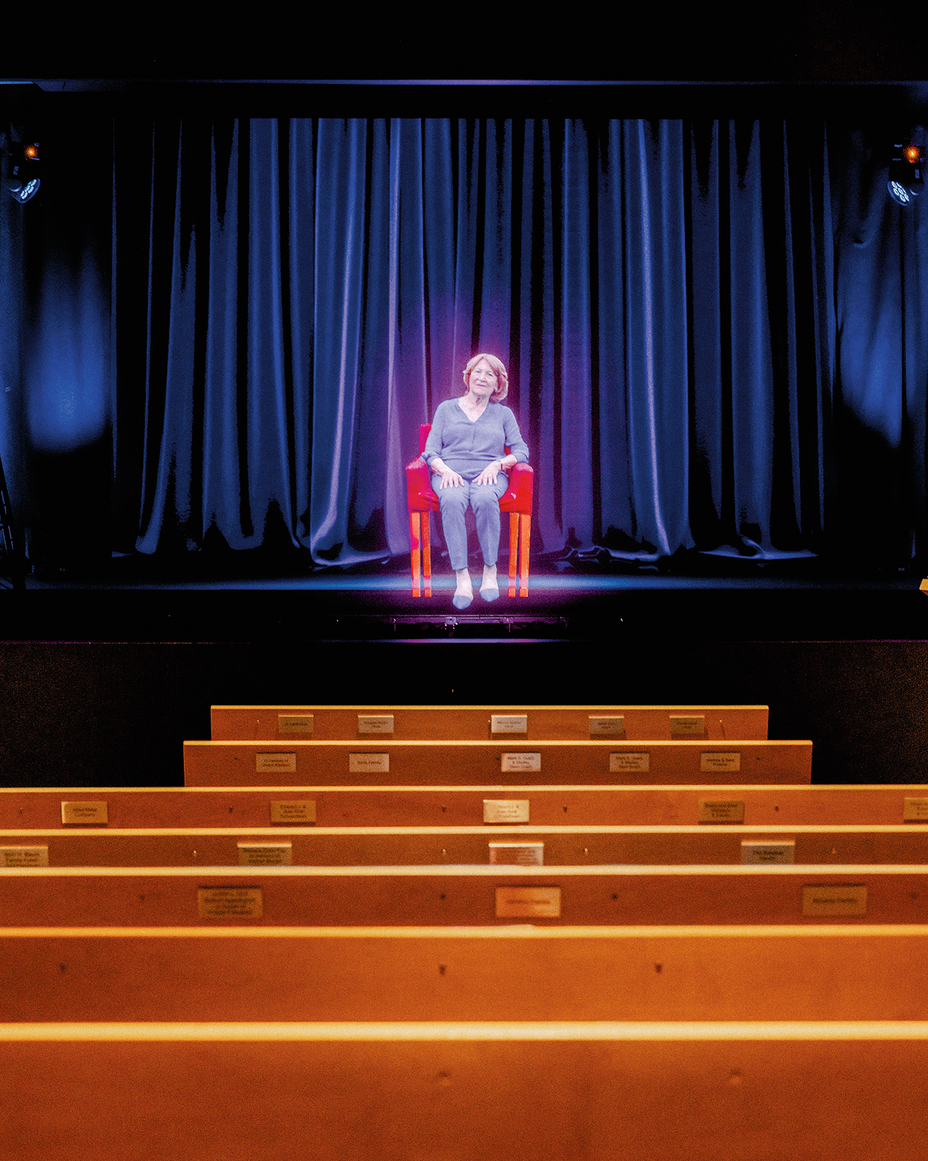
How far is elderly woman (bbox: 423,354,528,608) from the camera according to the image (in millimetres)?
3844

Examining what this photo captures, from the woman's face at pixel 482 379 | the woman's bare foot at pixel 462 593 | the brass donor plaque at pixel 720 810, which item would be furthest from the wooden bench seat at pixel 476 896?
the woman's face at pixel 482 379

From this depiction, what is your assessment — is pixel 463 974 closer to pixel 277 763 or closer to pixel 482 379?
pixel 277 763

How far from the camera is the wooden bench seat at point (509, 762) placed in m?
1.95

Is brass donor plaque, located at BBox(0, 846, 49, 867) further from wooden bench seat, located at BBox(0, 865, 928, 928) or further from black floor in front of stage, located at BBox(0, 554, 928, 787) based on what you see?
black floor in front of stage, located at BBox(0, 554, 928, 787)

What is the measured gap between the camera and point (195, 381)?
17.9 feet

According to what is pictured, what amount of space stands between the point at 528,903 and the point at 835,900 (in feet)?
1.33

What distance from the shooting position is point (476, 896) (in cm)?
110

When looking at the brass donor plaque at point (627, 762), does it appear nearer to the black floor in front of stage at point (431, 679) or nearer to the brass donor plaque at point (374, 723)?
the brass donor plaque at point (374, 723)

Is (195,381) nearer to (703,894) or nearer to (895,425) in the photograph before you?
(895,425)

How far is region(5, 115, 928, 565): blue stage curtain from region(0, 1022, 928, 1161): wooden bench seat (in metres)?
4.80

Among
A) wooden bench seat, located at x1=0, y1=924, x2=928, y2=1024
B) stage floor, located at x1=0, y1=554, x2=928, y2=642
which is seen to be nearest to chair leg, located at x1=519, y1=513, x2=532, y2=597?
stage floor, located at x1=0, y1=554, x2=928, y2=642

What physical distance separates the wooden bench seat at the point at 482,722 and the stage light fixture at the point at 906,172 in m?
4.19

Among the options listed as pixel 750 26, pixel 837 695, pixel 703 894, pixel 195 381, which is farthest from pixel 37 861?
pixel 195 381

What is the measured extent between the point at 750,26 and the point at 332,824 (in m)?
3.30
